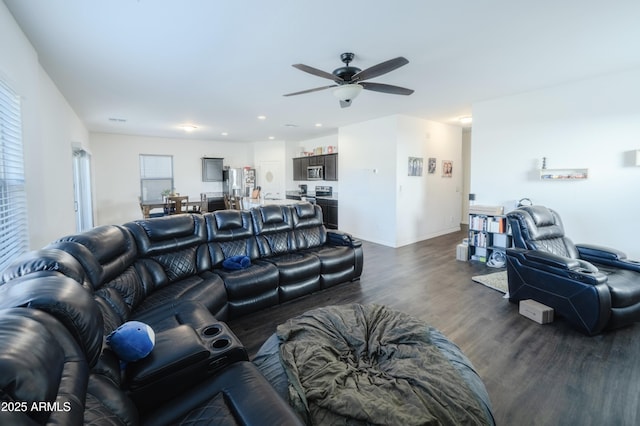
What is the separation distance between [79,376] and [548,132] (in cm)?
558

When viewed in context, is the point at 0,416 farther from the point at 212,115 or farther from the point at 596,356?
the point at 212,115

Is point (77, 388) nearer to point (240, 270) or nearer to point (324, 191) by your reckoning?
point (240, 270)

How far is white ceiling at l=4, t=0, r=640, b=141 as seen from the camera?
2193 millimetres

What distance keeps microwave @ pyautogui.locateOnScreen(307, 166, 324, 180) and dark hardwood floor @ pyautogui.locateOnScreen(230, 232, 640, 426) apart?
4.23 meters

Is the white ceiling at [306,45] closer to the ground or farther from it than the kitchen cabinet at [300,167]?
farther from it

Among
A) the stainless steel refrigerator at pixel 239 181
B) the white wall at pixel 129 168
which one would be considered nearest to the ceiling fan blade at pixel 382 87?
the stainless steel refrigerator at pixel 239 181

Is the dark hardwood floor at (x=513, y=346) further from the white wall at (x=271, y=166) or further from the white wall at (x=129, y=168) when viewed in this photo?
the white wall at (x=129, y=168)

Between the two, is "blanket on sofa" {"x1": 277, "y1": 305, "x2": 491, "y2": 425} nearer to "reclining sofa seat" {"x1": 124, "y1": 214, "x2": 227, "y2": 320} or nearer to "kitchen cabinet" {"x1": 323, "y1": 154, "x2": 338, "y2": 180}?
"reclining sofa seat" {"x1": 124, "y1": 214, "x2": 227, "y2": 320}

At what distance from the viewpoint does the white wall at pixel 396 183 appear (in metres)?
5.88

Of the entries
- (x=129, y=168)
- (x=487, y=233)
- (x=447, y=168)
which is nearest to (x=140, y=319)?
(x=487, y=233)

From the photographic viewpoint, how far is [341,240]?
13.6 ft

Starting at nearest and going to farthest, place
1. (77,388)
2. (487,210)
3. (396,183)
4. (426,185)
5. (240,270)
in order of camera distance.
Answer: (77,388) < (240,270) < (487,210) < (396,183) < (426,185)

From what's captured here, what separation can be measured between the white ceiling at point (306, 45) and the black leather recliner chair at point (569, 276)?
1.80 m

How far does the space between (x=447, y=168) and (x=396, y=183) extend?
6.35 ft
